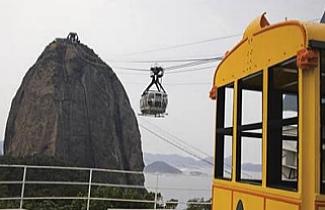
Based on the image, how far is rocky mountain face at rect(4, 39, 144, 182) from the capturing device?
30969 millimetres

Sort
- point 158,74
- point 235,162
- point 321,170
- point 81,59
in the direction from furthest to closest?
point 81,59
point 158,74
point 235,162
point 321,170

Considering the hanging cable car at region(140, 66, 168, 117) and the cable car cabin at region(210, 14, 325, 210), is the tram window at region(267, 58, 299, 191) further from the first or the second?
the hanging cable car at region(140, 66, 168, 117)

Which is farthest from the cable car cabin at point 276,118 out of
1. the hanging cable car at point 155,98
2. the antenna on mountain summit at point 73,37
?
the antenna on mountain summit at point 73,37

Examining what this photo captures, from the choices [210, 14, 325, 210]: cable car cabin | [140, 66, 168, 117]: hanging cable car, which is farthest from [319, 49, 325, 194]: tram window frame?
[140, 66, 168, 117]: hanging cable car

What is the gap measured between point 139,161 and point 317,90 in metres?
31.6

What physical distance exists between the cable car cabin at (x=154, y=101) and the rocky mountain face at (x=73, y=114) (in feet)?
16.2

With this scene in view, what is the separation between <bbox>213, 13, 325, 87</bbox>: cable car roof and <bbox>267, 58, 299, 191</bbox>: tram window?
0.33ft

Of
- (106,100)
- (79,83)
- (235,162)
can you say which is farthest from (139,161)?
(235,162)

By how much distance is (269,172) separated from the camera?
9.88ft

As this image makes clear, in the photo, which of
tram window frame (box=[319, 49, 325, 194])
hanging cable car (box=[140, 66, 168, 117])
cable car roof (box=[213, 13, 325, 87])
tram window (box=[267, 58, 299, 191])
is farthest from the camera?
hanging cable car (box=[140, 66, 168, 117])

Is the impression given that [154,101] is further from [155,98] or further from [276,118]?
[276,118]

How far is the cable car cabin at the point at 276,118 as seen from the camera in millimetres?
2566

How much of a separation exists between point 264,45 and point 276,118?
1.85 ft

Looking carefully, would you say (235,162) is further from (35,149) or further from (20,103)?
(20,103)
